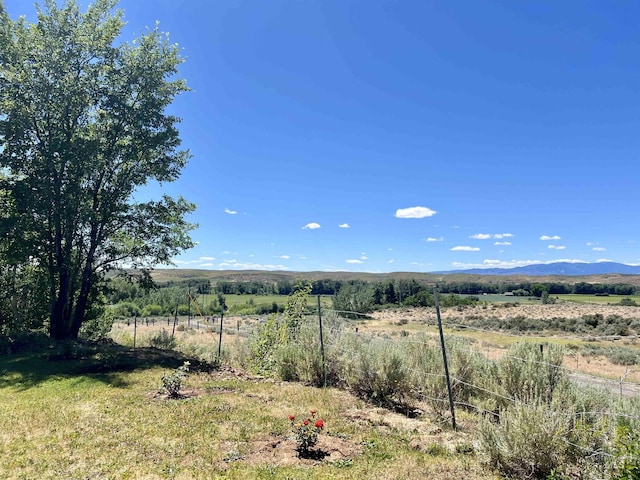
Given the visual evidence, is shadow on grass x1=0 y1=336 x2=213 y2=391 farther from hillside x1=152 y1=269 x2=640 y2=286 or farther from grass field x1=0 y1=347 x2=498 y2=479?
hillside x1=152 y1=269 x2=640 y2=286

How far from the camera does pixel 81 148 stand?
12.1 m

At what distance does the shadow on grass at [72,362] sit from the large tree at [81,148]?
191 centimetres

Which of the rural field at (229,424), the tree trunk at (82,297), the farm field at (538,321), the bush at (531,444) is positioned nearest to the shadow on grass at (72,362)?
the rural field at (229,424)

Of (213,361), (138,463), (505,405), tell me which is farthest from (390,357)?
(213,361)

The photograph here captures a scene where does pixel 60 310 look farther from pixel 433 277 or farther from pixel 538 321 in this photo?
pixel 433 277

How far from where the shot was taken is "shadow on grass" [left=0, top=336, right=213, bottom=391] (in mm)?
8552

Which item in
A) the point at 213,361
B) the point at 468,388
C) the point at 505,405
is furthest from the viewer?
the point at 213,361

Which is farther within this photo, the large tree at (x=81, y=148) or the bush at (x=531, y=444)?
the large tree at (x=81, y=148)

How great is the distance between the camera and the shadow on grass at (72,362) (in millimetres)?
8552

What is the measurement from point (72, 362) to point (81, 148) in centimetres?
653

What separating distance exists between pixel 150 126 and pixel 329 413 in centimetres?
1213

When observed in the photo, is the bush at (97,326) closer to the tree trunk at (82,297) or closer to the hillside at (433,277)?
the tree trunk at (82,297)

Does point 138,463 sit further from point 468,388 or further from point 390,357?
point 468,388

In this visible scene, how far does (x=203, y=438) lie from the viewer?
511cm
